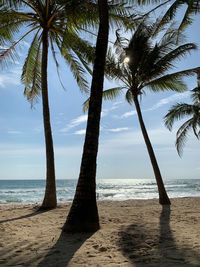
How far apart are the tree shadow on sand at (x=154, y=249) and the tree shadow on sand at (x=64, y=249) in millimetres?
769

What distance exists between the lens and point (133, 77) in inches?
427

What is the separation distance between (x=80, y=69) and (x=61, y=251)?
26.4 ft

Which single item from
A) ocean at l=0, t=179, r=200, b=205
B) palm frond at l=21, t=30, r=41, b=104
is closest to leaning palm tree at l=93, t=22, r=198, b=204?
palm frond at l=21, t=30, r=41, b=104

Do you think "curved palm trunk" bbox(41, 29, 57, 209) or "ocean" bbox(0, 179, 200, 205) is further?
"ocean" bbox(0, 179, 200, 205)

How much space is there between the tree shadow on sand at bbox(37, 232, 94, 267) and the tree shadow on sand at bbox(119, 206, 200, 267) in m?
0.77

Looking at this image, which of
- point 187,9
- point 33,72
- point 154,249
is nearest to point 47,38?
point 33,72

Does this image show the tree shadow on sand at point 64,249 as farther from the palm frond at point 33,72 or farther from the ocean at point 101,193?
the ocean at point 101,193

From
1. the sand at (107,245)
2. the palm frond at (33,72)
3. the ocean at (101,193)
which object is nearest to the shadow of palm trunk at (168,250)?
the sand at (107,245)

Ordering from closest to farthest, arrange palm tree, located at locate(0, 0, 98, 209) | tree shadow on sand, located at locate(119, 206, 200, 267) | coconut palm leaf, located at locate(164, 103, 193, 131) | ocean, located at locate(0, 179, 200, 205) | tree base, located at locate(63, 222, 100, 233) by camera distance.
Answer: tree shadow on sand, located at locate(119, 206, 200, 267) → tree base, located at locate(63, 222, 100, 233) → palm tree, located at locate(0, 0, 98, 209) → coconut palm leaf, located at locate(164, 103, 193, 131) → ocean, located at locate(0, 179, 200, 205)

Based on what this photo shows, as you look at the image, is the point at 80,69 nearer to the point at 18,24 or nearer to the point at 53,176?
the point at 18,24

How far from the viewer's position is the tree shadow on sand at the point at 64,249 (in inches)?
124

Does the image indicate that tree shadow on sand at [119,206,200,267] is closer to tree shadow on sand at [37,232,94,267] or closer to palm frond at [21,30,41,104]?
tree shadow on sand at [37,232,94,267]

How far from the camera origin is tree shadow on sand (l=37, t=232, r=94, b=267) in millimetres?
3145

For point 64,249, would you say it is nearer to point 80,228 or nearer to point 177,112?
point 80,228
